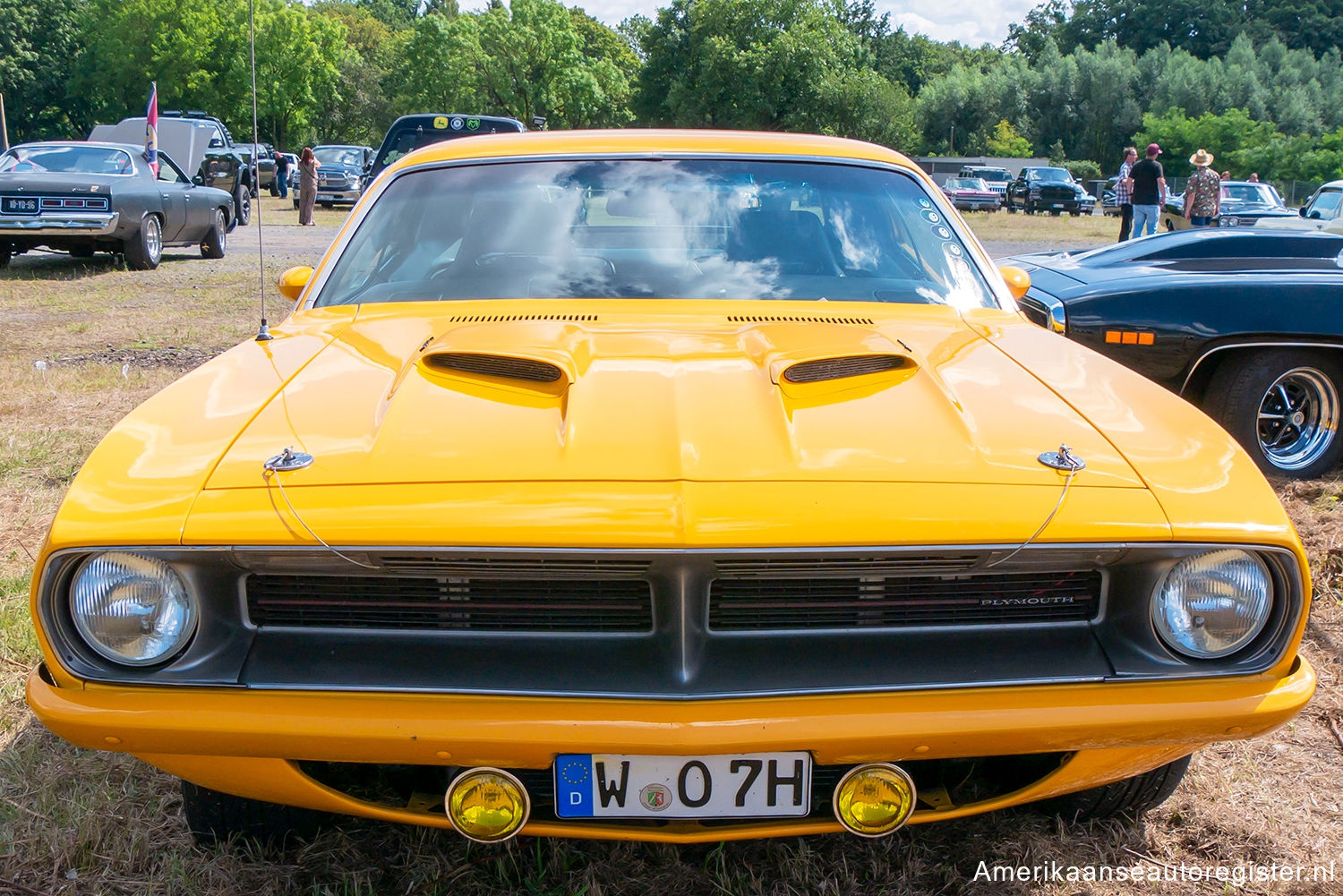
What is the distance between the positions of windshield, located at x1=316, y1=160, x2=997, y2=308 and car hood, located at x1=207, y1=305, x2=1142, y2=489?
1.02 feet

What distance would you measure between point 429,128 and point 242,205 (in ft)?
21.8

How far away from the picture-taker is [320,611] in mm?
1723

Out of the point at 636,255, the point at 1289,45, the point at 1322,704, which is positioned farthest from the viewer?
the point at 1289,45

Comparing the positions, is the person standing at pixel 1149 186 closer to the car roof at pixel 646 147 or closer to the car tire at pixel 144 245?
the car tire at pixel 144 245

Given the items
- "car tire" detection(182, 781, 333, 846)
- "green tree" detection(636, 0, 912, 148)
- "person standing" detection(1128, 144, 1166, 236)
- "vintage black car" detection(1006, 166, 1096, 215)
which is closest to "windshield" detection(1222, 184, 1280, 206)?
"person standing" detection(1128, 144, 1166, 236)

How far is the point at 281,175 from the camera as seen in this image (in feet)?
89.4

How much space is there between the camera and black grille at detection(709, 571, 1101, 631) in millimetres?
1684

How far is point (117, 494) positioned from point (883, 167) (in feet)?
7.08

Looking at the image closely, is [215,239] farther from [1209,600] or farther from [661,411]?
[1209,600]

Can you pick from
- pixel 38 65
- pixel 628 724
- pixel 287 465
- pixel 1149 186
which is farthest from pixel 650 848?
pixel 38 65

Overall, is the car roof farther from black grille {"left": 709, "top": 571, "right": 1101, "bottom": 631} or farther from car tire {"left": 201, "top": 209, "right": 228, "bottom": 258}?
car tire {"left": 201, "top": 209, "right": 228, "bottom": 258}

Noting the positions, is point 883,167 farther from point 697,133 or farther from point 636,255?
point 636,255

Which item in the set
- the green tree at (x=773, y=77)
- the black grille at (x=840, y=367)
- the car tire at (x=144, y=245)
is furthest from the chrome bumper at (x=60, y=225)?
the green tree at (x=773, y=77)

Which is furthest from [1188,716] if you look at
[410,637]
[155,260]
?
[155,260]
